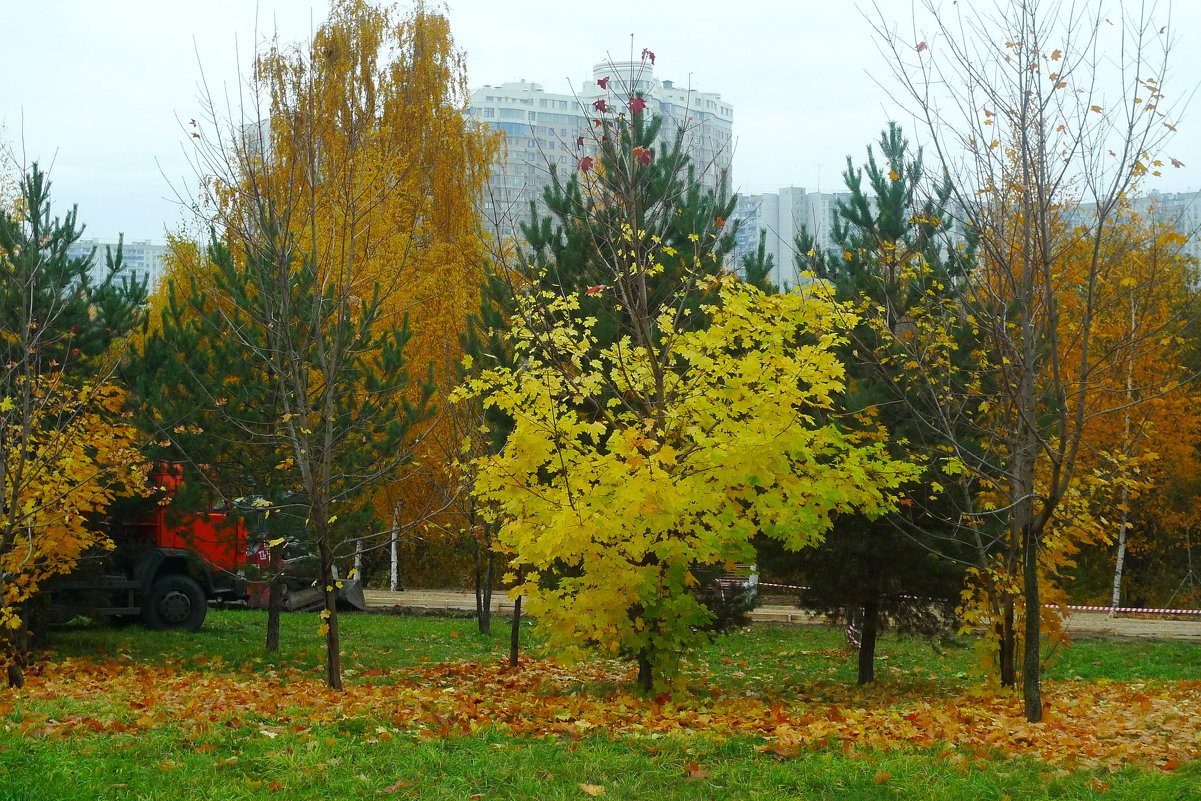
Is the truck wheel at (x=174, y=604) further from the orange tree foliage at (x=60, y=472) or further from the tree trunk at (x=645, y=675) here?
the tree trunk at (x=645, y=675)

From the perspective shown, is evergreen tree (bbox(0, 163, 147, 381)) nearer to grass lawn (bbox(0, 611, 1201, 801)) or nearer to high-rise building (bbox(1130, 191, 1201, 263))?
grass lawn (bbox(0, 611, 1201, 801))

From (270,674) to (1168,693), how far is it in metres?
9.14

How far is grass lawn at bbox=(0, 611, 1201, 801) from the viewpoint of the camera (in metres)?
5.36

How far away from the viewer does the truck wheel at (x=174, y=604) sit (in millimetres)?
15438

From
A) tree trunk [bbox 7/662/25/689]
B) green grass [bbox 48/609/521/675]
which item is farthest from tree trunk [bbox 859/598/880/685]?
tree trunk [bbox 7/662/25/689]

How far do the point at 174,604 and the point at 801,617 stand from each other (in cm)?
1157

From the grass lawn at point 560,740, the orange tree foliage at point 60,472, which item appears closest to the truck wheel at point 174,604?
the orange tree foliage at point 60,472

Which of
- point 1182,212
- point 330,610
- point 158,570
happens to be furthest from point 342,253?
point 158,570

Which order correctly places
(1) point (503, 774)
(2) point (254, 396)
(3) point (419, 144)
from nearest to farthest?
(1) point (503, 774) → (2) point (254, 396) → (3) point (419, 144)

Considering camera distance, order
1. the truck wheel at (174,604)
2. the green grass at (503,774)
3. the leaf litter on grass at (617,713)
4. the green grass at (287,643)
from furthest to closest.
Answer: the truck wheel at (174,604)
the green grass at (287,643)
the leaf litter on grass at (617,713)
the green grass at (503,774)

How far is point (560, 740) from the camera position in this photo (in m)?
6.54

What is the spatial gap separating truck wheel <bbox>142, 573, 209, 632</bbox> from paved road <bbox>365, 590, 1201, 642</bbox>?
5179mm

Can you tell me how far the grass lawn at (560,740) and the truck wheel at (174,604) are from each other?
3731mm

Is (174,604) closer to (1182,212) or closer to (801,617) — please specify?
(801,617)
